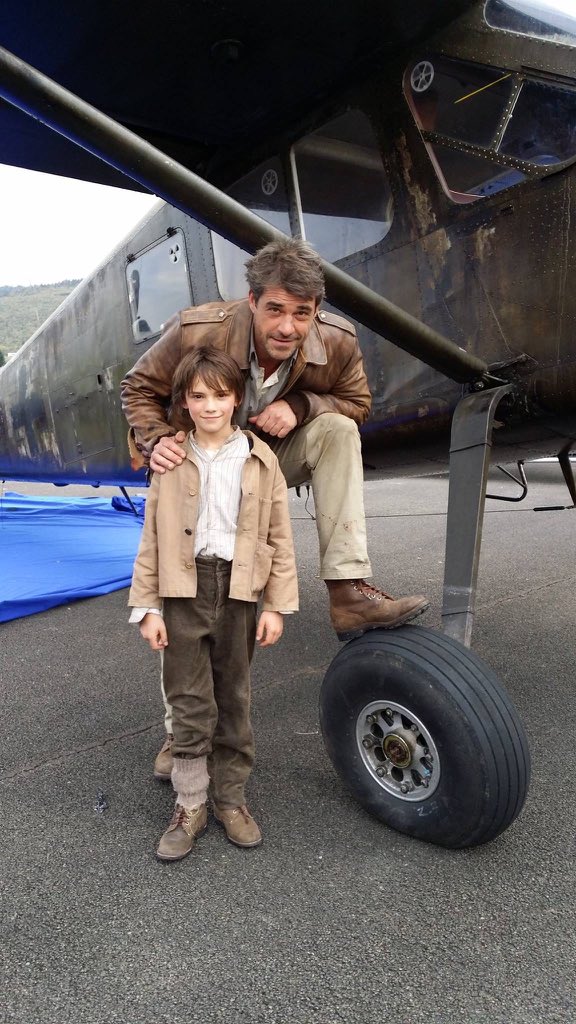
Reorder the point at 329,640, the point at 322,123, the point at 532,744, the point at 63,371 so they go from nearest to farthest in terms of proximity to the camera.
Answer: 1. the point at 532,744
2. the point at 322,123
3. the point at 329,640
4. the point at 63,371

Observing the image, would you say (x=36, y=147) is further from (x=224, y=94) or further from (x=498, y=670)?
(x=498, y=670)

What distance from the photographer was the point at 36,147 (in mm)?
3533

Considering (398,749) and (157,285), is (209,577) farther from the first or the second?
(157,285)

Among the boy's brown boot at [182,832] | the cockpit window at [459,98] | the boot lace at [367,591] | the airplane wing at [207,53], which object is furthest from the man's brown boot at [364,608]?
the airplane wing at [207,53]

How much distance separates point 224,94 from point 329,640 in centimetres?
273

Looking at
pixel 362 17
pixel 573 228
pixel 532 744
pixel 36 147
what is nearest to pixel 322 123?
pixel 362 17

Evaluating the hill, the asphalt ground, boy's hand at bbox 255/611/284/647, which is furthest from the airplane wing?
the hill

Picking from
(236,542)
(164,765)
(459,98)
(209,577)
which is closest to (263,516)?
(236,542)

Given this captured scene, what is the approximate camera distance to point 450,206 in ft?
8.59

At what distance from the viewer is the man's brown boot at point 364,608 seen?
2137 millimetres

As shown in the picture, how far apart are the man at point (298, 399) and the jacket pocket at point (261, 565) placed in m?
0.22

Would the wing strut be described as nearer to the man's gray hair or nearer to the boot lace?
the man's gray hair

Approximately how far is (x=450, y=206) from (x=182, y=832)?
2292mm

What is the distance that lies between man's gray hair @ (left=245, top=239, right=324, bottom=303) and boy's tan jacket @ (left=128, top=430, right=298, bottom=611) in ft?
1.49
